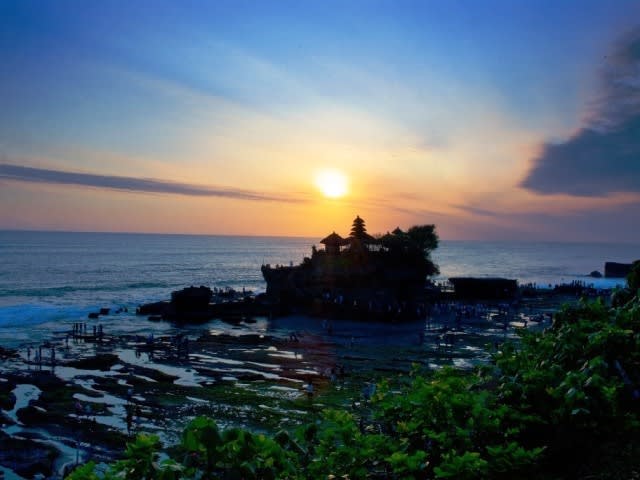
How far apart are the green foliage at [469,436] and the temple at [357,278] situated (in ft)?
159

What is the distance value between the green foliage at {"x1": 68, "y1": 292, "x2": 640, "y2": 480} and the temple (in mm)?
48390

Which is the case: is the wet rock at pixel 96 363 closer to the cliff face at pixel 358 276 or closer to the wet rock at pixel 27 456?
the wet rock at pixel 27 456

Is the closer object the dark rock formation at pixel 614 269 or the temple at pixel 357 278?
the temple at pixel 357 278

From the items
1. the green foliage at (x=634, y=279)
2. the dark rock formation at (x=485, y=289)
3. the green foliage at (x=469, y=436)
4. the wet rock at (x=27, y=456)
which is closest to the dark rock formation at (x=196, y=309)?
the dark rock formation at (x=485, y=289)

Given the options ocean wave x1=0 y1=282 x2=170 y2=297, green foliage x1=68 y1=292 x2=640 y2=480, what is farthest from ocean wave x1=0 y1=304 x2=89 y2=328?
green foliage x1=68 y1=292 x2=640 y2=480

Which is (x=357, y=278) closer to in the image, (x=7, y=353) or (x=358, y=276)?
(x=358, y=276)

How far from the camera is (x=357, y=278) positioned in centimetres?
5903

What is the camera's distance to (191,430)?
3820 millimetres

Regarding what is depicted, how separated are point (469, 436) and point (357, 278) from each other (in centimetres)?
5423

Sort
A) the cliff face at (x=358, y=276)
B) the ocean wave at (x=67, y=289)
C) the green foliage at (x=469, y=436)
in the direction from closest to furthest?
the green foliage at (x=469, y=436) < the cliff face at (x=358, y=276) < the ocean wave at (x=67, y=289)

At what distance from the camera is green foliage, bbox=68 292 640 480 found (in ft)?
12.6

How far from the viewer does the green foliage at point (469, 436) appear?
3.84 meters

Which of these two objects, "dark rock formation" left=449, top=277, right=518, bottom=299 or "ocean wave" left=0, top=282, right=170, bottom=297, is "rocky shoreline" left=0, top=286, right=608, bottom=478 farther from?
"ocean wave" left=0, top=282, right=170, bottom=297

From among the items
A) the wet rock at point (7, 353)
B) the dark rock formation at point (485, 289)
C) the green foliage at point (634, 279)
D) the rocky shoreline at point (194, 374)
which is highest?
the green foliage at point (634, 279)
